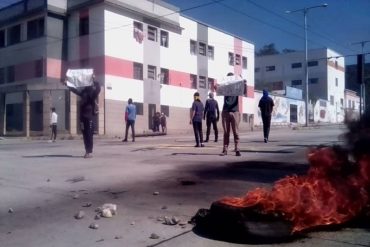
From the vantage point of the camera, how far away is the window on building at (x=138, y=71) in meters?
28.9

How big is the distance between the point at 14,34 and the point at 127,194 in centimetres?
3134

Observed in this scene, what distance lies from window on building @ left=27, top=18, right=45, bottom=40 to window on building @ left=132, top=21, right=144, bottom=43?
6.81 m

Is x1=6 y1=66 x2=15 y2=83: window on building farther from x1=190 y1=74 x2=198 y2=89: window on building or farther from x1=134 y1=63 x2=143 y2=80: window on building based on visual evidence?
x1=190 y1=74 x2=198 y2=89: window on building

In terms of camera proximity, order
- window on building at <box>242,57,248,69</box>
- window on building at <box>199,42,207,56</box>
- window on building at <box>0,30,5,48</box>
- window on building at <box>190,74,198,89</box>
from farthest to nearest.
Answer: window on building at <box>242,57,248,69</box>
window on building at <box>199,42,207,56</box>
window on building at <box>190,74,198,89</box>
window on building at <box>0,30,5,48</box>

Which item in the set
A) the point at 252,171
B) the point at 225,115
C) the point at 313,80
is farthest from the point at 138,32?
the point at 313,80

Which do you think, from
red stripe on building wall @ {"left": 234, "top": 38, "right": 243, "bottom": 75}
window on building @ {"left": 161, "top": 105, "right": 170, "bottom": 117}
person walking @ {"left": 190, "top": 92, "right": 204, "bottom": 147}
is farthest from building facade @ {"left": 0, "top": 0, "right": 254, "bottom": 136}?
person walking @ {"left": 190, "top": 92, "right": 204, "bottom": 147}

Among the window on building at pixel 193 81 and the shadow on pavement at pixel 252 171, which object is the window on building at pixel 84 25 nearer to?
the window on building at pixel 193 81

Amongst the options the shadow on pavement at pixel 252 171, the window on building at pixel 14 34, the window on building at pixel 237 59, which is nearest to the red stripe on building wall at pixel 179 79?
the window on building at pixel 237 59

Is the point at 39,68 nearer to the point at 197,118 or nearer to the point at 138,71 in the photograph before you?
the point at 138,71

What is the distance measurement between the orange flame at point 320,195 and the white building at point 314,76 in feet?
188

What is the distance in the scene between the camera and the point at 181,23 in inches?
1334

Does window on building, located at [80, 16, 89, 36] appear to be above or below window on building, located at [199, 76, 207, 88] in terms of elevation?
above

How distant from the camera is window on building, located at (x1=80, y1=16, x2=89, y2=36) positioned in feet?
92.2

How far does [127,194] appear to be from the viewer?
4770mm
